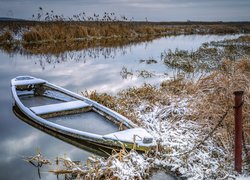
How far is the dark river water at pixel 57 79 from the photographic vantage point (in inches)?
203

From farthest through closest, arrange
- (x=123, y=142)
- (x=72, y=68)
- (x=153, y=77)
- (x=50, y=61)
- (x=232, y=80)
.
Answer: (x=50, y=61)
(x=72, y=68)
(x=153, y=77)
(x=232, y=80)
(x=123, y=142)

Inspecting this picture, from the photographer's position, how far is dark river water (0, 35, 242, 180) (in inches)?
203

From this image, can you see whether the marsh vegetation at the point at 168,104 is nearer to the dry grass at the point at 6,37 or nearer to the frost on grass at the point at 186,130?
the frost on grass at the point at 186,130

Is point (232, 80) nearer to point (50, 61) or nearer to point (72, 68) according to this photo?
point (72, 68)

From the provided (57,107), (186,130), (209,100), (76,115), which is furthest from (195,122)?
(57,107)

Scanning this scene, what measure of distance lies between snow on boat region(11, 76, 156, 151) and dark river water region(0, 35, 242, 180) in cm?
31

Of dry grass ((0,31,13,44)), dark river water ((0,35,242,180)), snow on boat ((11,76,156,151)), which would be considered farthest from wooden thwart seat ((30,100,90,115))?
dry grass ((0,31,13,44))

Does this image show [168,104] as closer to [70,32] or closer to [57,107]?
[57,107]

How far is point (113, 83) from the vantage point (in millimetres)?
10391

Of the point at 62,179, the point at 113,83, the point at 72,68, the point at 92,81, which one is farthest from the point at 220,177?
the point at 72,68

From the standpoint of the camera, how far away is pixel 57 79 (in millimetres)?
11281

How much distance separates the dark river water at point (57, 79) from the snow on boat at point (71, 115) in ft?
1.00

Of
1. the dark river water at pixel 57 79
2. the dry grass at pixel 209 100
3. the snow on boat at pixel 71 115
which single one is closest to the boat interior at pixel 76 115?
the snow on boat at pixel 71 115

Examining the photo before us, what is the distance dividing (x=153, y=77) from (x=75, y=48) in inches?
354
